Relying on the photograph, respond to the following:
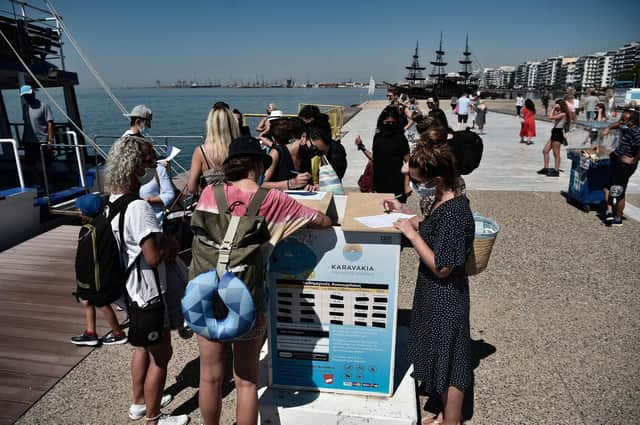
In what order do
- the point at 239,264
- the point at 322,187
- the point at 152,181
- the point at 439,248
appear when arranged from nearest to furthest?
the point at 239,264 < the point at 439,248 < the point at 322,187 < the point at 152,181

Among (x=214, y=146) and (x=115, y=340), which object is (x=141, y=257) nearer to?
(x=214, y=146)

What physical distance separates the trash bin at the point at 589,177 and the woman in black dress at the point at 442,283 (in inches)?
245

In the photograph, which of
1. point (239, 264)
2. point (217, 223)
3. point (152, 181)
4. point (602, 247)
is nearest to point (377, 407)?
point (239, 264)

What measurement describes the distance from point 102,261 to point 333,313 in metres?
1.39

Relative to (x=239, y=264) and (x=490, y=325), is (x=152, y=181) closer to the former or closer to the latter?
(x=239, y=264)

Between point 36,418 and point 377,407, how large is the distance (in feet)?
7.37

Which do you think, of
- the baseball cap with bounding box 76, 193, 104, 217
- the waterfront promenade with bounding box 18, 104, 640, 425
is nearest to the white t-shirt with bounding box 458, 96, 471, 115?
the waterfront promenade with bounding box 18, 104, 640, 425

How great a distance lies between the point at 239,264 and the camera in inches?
83.3

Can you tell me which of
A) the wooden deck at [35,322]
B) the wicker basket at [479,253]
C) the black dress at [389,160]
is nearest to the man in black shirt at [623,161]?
the black dress at [389,160]

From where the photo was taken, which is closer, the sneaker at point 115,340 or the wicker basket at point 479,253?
the wicker basket at point 479,253

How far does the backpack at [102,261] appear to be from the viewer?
99.2 inches

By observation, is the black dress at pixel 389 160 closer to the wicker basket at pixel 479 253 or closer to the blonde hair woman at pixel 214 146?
the blonde hair woman at pixel 214 146

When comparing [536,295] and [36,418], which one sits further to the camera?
[536,295]

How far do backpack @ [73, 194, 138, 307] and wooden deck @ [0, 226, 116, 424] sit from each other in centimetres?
115
